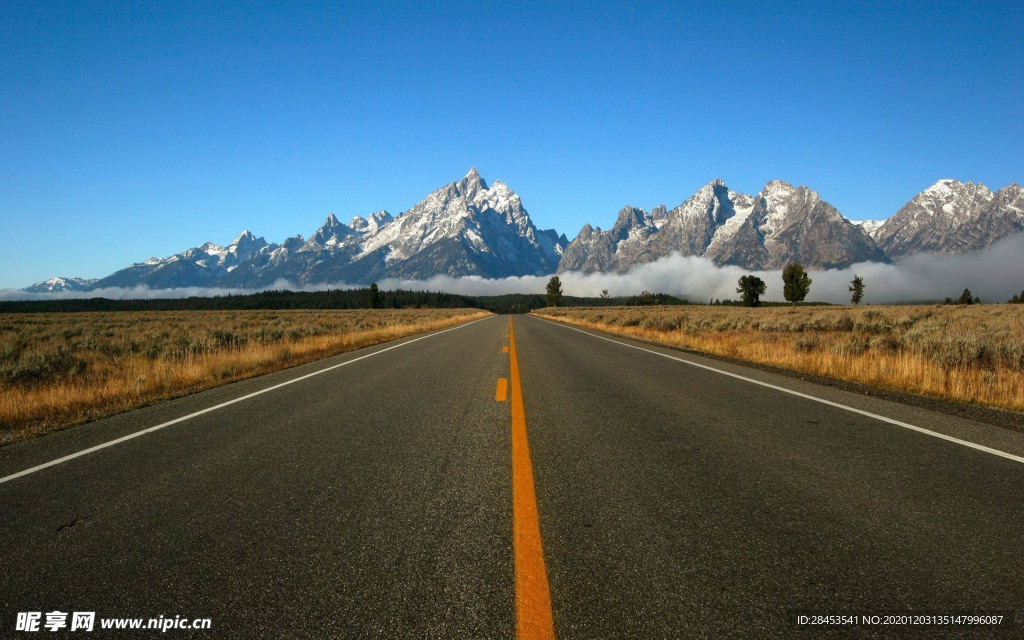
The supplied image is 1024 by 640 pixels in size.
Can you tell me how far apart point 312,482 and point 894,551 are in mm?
4072

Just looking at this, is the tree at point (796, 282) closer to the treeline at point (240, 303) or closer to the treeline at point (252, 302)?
the treeline at point (252, 302)

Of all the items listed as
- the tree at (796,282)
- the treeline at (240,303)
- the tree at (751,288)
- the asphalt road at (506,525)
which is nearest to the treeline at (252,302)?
the treeline at (240,303)

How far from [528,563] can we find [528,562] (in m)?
0.01

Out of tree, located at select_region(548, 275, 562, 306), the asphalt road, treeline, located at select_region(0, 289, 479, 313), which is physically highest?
tree, located at select_region(548, 275, 562, 306)

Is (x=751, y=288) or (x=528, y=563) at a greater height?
(x=751, y=288)

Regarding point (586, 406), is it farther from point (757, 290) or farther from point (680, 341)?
point (757, 290)

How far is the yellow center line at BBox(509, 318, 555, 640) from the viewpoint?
2264mm

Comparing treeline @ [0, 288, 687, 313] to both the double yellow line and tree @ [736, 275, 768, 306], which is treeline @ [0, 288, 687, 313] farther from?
the double yellow line

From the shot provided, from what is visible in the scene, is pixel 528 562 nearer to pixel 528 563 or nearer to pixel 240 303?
pixel 528 563

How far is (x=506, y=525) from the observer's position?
3342mm

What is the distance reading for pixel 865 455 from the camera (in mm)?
5047

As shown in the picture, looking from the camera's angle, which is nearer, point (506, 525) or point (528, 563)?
point (528, 563)

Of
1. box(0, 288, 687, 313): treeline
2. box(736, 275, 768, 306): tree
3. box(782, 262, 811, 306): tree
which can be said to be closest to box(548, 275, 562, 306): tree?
box(0, 288, 687, 313): treeline

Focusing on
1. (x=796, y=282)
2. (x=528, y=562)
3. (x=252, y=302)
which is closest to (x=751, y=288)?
(x=796, y=282)
